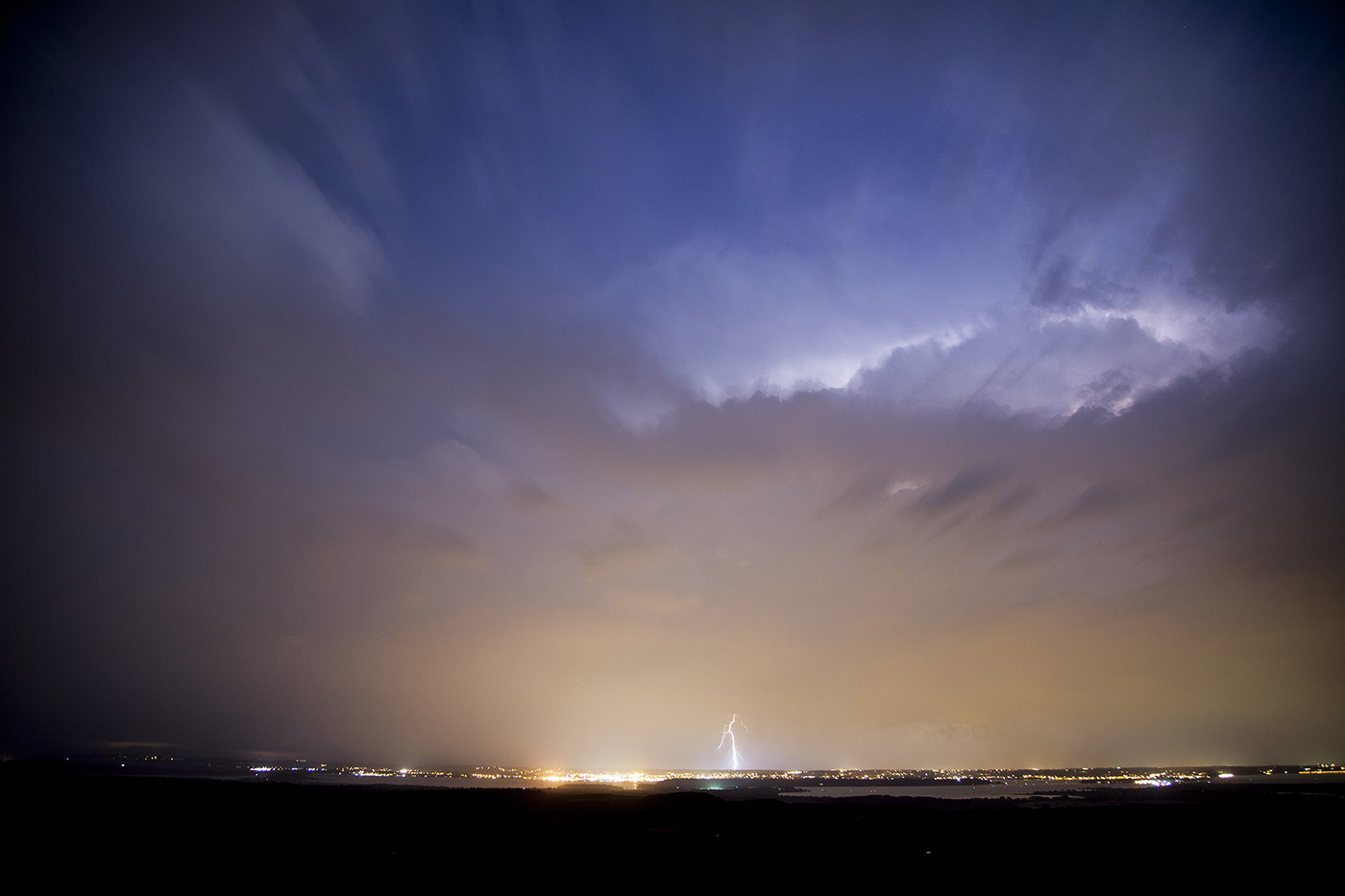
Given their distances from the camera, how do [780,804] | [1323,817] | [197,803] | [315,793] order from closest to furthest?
[1323,817]
[197,803]
[780,804]
[315,793]

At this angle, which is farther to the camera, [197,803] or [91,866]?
[197,803]

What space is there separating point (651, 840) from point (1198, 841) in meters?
24.1

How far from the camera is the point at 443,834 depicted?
89.6 feet

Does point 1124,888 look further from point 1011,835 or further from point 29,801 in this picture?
point 29,801

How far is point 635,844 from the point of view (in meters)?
25.1

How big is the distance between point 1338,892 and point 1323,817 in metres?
26.2

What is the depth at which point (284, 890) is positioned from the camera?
1661cm

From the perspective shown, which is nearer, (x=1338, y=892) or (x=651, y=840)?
(x=1338, y=892)

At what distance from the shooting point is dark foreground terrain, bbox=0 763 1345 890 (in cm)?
1917

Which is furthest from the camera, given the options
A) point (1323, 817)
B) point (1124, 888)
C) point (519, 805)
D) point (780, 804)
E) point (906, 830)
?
point (780, 804)

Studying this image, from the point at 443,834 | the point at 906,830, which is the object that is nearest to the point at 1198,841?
the point at 906,830

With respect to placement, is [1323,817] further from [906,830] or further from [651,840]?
[651,840]

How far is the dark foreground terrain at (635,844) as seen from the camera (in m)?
19.2

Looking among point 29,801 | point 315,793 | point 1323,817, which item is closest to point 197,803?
point 29,801
